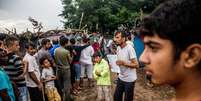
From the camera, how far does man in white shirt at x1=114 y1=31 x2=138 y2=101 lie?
256 inches

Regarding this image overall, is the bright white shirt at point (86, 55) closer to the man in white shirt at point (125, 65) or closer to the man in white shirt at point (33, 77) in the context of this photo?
the man in white shirt at point (33, 77)

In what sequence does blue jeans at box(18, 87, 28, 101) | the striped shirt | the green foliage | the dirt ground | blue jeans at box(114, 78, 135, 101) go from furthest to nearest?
the green foliage, the dirt ground, blue jeans at box(18, 87, 28, 101), blue jeans at box(114, 78, 135, 101), the striped shirt

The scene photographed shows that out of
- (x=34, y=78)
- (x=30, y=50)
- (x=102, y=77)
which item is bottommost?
(x=102, y=77)

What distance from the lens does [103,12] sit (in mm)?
28297

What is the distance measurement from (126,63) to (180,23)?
521 centimetres

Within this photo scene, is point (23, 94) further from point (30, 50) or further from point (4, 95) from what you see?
point (4, 95)

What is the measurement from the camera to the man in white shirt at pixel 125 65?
651 centimetres

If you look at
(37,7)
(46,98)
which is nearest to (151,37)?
(46,98)

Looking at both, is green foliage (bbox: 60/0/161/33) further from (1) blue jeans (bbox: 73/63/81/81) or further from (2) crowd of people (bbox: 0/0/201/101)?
(1) blue jeans (bbox: 73/63/81/81)

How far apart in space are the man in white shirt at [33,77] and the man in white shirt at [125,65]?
5.25ft

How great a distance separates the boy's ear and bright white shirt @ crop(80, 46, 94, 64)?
9.66 m

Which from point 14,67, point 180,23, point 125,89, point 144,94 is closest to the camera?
point 180,23

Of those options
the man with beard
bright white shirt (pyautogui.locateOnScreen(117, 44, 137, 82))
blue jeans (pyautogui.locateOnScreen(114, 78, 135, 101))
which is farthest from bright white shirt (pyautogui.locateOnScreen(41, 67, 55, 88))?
the man with beard

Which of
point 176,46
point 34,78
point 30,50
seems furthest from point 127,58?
point 176,46
